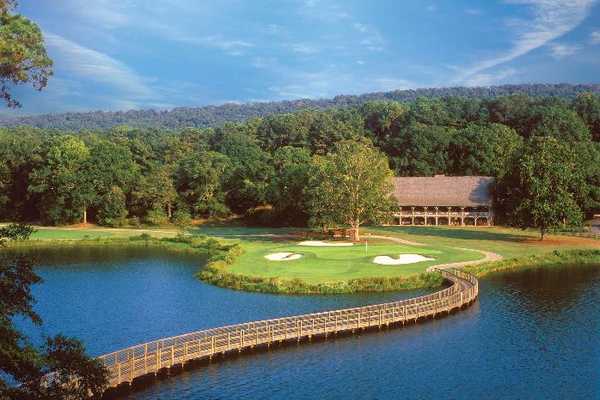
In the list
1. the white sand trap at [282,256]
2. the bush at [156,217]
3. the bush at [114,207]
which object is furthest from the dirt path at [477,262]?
the bush at [114,207]

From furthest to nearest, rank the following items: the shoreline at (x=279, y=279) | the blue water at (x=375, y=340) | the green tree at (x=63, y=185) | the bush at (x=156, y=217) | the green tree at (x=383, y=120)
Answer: the green tree at (x=383, y=120) → the bush at (x=156, y=217) → the green tree at (x=63, y=185) → the shoreline at (x=279, y=279) → the blue water at (x=375, y=340)

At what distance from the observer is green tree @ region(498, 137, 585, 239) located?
230 ft

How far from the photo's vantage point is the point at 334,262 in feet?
196

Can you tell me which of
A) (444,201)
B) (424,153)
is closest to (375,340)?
(444,201)

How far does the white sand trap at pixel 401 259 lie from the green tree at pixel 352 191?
48.7ft

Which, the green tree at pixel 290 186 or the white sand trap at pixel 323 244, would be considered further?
the green tree at pixel 290 186

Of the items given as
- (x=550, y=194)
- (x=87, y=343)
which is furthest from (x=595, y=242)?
(x=87, y=343)

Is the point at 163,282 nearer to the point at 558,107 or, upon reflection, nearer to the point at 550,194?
the point at 550,194

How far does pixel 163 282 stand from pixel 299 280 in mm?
12199

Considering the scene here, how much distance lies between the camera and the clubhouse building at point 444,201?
90.2 meters

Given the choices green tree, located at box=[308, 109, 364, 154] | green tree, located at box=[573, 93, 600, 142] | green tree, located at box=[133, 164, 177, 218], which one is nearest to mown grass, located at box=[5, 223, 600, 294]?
green tree, located at box=[133, 164, 177, 218]

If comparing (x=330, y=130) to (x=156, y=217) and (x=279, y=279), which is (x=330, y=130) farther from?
(x=279, y=279)

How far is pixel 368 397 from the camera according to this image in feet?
94.3

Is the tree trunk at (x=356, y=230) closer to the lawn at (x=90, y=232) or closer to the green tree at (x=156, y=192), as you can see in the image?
the lawn at (x=90, y=232)
